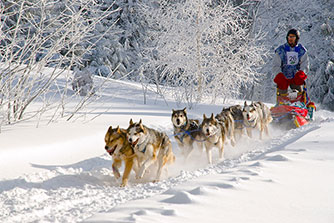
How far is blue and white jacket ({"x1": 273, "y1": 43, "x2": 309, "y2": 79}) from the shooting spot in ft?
30.6

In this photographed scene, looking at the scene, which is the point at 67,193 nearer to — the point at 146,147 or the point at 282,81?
the point at 146,147

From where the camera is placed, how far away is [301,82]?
9.07 m

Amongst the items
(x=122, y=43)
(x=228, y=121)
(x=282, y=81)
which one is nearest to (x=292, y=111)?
(x=282, y=81)

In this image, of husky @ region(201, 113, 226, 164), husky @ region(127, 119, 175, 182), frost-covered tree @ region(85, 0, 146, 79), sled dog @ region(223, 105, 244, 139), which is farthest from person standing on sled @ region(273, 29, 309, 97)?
frost-covered tree @ region(85, 0, 146, 79)

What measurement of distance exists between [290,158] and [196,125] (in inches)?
78.8

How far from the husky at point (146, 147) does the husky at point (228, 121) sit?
1939mm

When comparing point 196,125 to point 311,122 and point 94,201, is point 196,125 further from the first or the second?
point 311,122

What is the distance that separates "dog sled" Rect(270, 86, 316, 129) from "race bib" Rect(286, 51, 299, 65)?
2.62ft

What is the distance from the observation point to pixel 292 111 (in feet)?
28.1

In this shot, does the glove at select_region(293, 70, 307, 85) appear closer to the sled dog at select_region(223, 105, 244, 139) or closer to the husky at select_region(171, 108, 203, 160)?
the sled dog at select_region(223, 105, 244, 139)

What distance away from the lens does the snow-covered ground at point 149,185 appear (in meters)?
2.87

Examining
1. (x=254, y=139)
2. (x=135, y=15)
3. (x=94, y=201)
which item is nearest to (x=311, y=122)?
(x=254, y=139)

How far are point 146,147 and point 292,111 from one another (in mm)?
4677

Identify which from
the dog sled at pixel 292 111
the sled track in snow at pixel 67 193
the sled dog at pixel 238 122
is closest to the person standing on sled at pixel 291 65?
the dog sled at pixel 292 111
